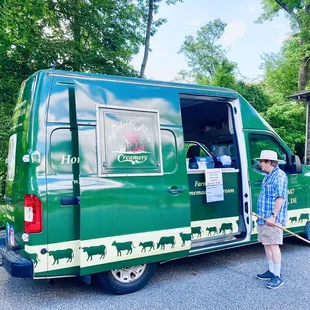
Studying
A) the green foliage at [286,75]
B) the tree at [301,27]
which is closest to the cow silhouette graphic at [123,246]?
the tree at [301,27]

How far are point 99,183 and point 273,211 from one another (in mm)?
2117

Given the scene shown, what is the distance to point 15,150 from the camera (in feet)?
12.1

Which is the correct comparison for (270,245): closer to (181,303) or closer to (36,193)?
(181,303)

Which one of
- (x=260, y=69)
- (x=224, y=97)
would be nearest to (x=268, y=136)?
(x=224, y=97)

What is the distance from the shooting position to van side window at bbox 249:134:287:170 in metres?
4.88

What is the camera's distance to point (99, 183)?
3.42 m

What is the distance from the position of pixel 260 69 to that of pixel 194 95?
2688cm

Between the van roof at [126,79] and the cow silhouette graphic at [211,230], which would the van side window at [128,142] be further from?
the cow silhouette graphic at [211,230]

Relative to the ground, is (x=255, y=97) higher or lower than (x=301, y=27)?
lower

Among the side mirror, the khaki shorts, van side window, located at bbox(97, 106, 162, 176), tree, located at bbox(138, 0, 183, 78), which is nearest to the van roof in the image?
van side window, located at bbox(97, 106, 162, 176)

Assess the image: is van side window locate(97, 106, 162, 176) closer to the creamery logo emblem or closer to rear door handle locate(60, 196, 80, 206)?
the creamery logo emblem


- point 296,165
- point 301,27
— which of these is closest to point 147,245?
point 296,165

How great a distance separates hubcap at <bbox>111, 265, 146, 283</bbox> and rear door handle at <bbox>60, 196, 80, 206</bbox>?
924 mm

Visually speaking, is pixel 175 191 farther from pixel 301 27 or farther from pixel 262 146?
pixel 301 27
